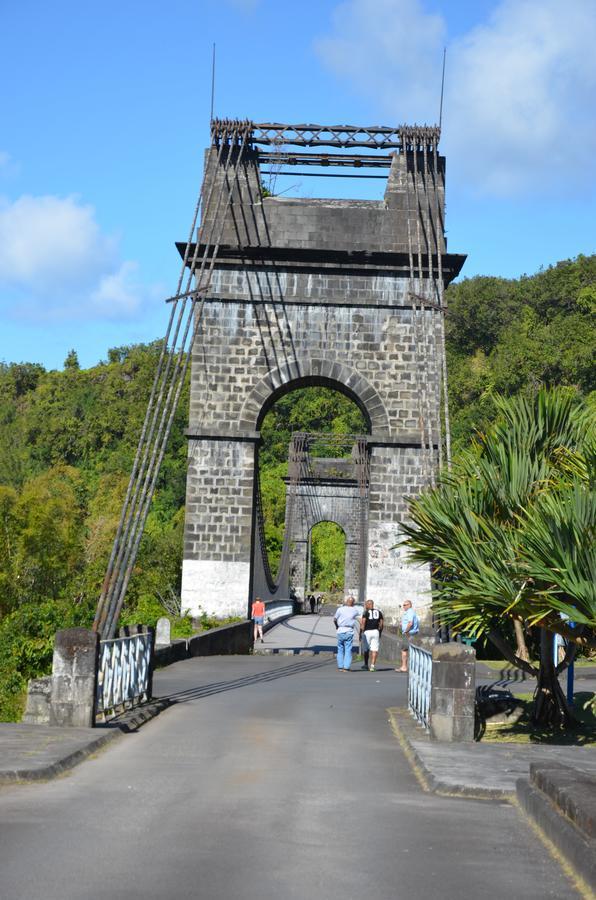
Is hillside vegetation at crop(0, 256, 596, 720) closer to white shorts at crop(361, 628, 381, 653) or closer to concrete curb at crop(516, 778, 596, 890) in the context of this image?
white shorts at crop(361, 628, 381, 653)

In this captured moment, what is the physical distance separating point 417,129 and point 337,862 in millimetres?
19546

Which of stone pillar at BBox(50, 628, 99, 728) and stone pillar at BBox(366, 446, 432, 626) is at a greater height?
stone pillar at BBox(366, 446, 432, 626)

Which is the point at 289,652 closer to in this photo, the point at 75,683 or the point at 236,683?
the point at 236,683

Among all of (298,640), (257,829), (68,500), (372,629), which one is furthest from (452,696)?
(68,500)

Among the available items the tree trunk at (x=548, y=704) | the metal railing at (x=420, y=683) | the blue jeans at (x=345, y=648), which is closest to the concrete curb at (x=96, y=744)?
the metal railing at (x=420, y=683)

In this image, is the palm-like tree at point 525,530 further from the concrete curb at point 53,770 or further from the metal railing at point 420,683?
the concrete curb at point 53,770

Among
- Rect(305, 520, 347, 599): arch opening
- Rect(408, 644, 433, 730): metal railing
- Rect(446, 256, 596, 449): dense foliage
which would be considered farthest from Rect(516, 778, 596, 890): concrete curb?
Rect(305, 520, 347, 599): arch opening

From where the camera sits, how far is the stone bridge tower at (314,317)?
891 inches

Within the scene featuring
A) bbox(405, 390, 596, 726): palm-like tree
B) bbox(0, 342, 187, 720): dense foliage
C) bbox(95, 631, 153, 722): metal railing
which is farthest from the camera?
bbox(0, 342, 187, 720): dense foliage

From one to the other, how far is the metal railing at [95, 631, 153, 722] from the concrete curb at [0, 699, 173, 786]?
120 millimetres

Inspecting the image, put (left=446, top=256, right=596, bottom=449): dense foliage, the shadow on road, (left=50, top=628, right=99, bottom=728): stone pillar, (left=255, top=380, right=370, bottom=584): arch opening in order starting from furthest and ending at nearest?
1. (left=255, top=380, right=370, bottom=584): arch opening
2. (left=446, top=256, right=596, bottom=449): dense foliage
3. the shadow on road
4. (left=50, top=628, right=99, bottom=728): stone pillar

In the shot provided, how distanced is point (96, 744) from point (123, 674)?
2.01 meters

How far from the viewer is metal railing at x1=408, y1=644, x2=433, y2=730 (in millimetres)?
9977

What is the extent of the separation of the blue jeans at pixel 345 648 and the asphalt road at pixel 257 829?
8.27 m
